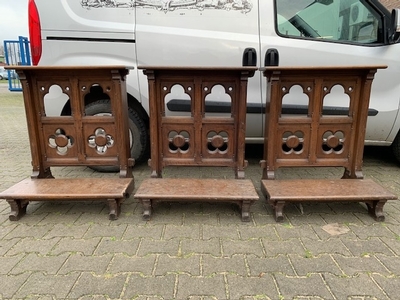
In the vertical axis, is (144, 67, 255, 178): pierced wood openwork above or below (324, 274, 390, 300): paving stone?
above

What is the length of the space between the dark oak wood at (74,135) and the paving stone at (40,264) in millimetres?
539

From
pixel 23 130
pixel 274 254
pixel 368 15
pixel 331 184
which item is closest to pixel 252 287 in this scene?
pixel 274 254

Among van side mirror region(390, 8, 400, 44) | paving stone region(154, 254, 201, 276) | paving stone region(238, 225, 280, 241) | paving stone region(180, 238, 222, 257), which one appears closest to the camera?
paving stone region(154, 254, 201, 276)

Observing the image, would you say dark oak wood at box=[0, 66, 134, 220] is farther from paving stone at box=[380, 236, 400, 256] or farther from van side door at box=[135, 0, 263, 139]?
paving stone at box=[380, 236, 400, 256]

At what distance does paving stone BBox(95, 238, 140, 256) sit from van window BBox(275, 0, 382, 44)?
2.56 m

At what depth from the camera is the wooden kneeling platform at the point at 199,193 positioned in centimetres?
231

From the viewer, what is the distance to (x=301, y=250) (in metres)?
1.97

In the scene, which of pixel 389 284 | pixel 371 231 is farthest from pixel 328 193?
pixel 389 284

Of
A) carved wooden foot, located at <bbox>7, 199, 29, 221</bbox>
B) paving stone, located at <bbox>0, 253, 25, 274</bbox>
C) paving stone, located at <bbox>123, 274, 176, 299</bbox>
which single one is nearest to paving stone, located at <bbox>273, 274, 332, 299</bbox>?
paving stone, located at <bbox>123, 274, 176, 299</bbox>

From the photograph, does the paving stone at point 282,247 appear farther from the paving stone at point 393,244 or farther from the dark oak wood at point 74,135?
the dark oak wood at point 74,135

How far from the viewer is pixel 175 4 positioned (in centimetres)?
304

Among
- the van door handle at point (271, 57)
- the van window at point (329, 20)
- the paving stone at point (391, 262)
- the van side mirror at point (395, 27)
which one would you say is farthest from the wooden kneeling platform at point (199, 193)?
the van side mirror at point (395, 27)

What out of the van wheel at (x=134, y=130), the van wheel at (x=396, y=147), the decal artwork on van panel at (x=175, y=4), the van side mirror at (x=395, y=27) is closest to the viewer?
the van side mirror at (x=395, y=27)

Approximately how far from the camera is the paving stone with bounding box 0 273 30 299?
1.57 m
